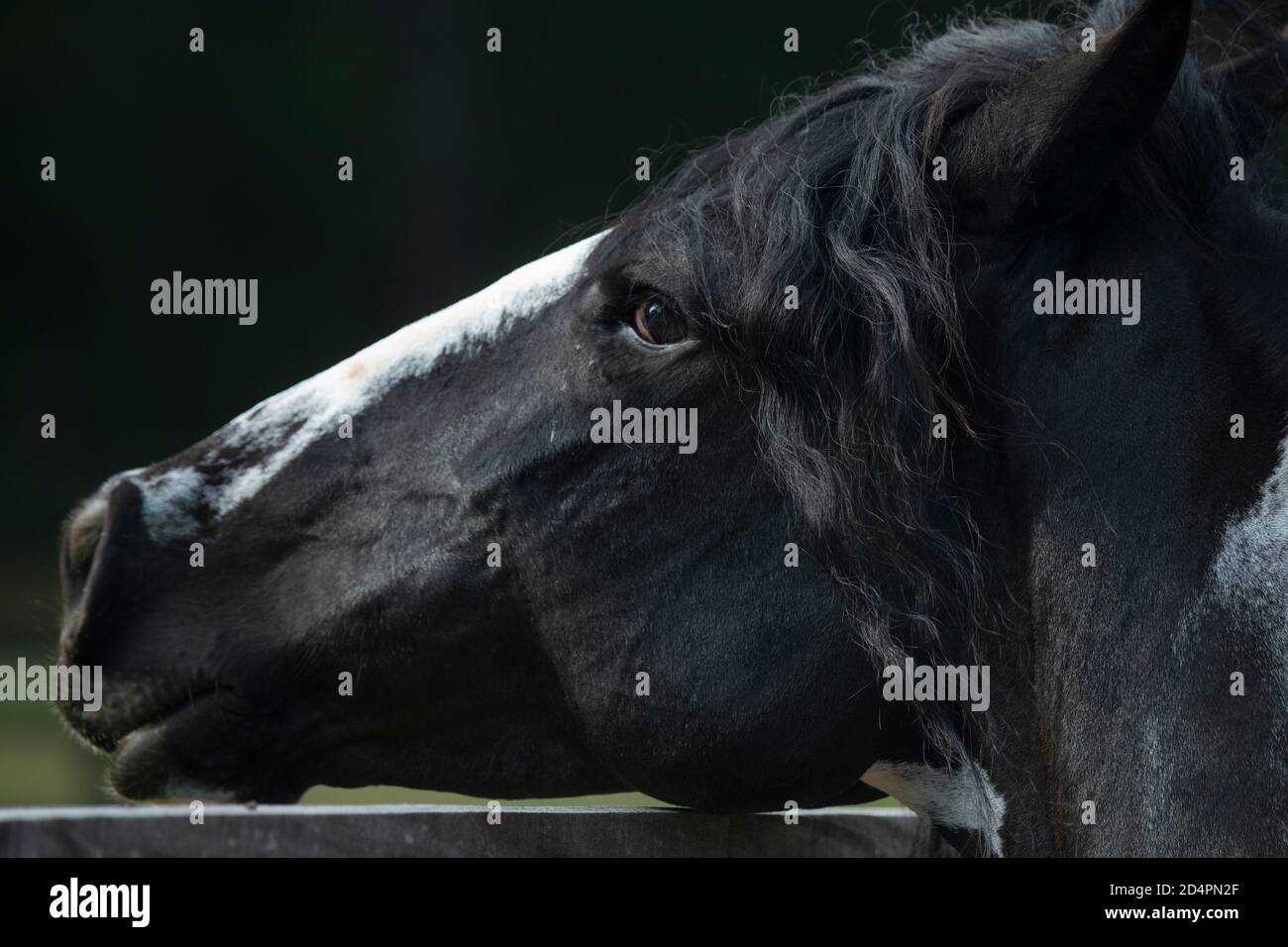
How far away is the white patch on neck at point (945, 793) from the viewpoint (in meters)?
1.59

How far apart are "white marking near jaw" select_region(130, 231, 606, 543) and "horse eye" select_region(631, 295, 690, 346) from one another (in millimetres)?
156

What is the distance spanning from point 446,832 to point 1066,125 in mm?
1128

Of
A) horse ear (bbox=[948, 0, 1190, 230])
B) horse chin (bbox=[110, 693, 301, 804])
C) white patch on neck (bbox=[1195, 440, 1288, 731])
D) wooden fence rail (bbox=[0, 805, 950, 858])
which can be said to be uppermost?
horse ear (bbox=[948, 0, 1190, 230])

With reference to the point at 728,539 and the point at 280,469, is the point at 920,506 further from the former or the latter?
the point at 280,469

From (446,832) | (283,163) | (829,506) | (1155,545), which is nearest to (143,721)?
(446,832)

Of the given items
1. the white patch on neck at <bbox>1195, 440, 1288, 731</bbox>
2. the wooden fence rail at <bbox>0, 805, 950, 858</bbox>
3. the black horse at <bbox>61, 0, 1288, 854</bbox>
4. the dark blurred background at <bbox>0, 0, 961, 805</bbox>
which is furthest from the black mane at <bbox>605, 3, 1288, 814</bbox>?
the dark blurred background at <bbox>0, 0, 961, 805</bbox>

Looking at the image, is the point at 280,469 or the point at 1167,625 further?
the point at 280,469

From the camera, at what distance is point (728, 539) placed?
162 cm

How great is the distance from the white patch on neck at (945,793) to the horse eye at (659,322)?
1.93ft

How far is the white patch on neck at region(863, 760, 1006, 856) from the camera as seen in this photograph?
1.59 meters

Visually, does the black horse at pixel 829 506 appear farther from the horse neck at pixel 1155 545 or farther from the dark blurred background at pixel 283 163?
the dark blurred background at pixel 283 163

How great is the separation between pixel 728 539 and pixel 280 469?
64 cm

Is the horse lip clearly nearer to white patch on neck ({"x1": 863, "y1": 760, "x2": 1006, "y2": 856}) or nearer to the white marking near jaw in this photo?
the white marking near jaw

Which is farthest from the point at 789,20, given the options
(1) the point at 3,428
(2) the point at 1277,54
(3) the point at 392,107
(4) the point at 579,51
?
(2) the point at 1277,54
